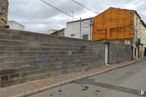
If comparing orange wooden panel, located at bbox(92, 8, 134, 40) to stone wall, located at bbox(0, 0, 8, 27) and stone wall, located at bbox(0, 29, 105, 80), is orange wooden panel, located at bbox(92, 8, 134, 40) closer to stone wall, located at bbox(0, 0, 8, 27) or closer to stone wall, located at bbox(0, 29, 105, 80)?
stone wall, located at bbox(0, 29, 105, 80)

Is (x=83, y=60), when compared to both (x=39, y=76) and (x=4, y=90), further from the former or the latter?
(x=4, y=90)

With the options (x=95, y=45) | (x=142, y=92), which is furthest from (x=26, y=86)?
(x=95, y=45)

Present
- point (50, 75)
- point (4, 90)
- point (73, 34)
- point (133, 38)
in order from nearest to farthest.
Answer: point (4, 90) → point (50, 75) → point (133, 38) → point (73, 34)

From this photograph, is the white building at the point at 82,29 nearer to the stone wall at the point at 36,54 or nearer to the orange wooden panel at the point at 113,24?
the orange wooden panel at the point at 113,24

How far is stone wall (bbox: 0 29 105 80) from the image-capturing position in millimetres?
10031

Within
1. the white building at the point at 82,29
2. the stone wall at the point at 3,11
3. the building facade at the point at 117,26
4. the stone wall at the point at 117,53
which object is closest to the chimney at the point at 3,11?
the stone wall at the point at 3,11

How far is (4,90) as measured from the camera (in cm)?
924

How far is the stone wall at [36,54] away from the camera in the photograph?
10031mm

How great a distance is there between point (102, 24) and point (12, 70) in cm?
3806

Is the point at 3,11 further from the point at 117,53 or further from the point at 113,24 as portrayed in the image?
the point at 113,24

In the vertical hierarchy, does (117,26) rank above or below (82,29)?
above

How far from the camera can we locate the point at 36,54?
39.1 feet

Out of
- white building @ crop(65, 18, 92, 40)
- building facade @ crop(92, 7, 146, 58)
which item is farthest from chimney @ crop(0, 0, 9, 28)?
white building @ crop(65, 18, 92, 40)

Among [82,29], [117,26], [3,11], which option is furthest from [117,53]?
[82,29]
